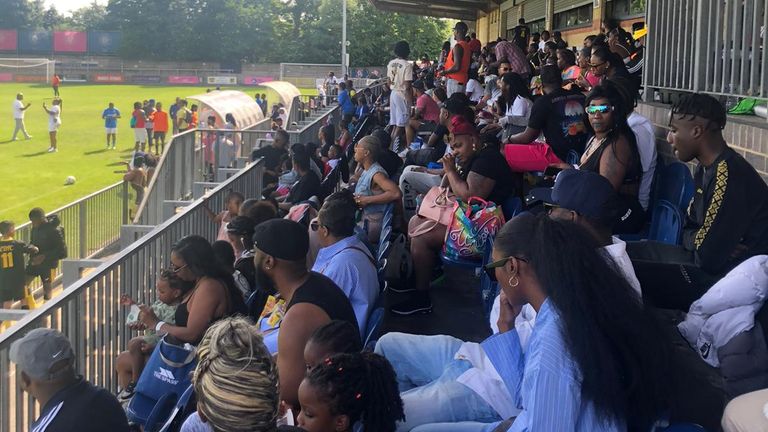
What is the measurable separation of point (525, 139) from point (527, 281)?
4.75m

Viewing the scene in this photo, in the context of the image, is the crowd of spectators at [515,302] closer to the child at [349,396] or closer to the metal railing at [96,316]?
the child at [349,396]

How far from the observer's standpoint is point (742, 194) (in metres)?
4.35

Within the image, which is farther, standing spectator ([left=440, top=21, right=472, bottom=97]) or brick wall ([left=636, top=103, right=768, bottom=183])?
standing spectator ([left=440, top=21, right=472, bottom=97])

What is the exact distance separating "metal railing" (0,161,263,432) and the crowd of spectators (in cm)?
22

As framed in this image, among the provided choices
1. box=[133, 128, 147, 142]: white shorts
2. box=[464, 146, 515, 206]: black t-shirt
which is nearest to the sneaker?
box=[464, 146, 515, 206]: black t-shirt

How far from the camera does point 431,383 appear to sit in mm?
4027

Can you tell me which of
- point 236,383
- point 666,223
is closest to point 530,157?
point 666,223

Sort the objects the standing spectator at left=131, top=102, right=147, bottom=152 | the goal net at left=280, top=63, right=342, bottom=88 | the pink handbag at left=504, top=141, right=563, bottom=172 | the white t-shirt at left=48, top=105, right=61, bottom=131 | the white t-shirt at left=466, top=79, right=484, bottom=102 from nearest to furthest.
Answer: the pink handbag at left=504, top=141, right=563, bottom=172, the white t-shirt at left=466, top=79, right=484, bottom=102, the standing spectator at left=131, top=102, right=147, bottom=152, the white t-shirt at left=48, top=105, right=61, bottom=131, the goal net at left=280, top=63, right=342, bottom=88

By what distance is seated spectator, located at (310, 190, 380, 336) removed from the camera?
195 inches

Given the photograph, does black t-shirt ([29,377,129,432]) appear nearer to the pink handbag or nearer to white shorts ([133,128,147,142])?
the pink handbag

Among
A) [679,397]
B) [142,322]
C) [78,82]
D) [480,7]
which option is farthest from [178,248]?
[78,82]

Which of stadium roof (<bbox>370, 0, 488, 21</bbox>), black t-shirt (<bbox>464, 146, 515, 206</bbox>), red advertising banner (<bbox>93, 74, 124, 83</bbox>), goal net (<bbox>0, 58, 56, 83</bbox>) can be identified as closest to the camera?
black t-shirt (<bbox>464, 146, 515, 206</bbox>)

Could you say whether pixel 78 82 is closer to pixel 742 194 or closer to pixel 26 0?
pixel 26 0

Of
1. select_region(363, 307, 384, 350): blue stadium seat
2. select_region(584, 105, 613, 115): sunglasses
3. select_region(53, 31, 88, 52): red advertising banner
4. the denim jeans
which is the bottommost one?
the denim jeans
